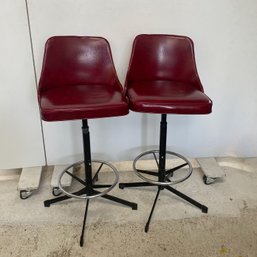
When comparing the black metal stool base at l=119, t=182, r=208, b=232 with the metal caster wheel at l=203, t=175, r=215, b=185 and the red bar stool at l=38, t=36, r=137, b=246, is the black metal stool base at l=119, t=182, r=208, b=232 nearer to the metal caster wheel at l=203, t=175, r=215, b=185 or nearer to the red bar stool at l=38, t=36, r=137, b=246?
the red bar stool at l=38, t=36, r=137, b=246

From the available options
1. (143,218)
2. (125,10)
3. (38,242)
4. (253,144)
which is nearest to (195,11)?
(125,10)

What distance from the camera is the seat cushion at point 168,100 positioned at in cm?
144

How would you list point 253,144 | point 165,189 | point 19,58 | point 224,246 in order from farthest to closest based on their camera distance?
1. point 253,144
2. point 165,189
3. point 19,58
4. point 224,246

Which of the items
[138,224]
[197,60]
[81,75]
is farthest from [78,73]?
[138,224]

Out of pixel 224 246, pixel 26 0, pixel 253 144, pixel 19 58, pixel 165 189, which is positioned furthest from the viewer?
pixel 253 144

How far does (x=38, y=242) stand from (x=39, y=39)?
3.93 feet

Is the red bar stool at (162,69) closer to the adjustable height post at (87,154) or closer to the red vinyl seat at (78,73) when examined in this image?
the red vinyl seat at (78,73)

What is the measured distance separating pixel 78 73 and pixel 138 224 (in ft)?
3.13

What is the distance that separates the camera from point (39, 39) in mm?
1812

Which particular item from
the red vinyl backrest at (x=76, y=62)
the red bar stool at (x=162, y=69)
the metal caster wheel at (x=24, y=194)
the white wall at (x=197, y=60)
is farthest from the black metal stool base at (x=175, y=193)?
the red vinyl backrest at (x=76, y=62)

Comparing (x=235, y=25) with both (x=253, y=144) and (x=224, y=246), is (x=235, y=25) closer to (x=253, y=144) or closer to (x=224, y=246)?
(x=253, y=144)

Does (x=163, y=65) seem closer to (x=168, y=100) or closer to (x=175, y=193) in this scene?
(x=168, y=100)

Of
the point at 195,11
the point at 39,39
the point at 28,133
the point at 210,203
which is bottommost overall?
the point at 210,203

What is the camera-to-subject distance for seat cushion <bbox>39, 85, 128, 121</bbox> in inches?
53.7
